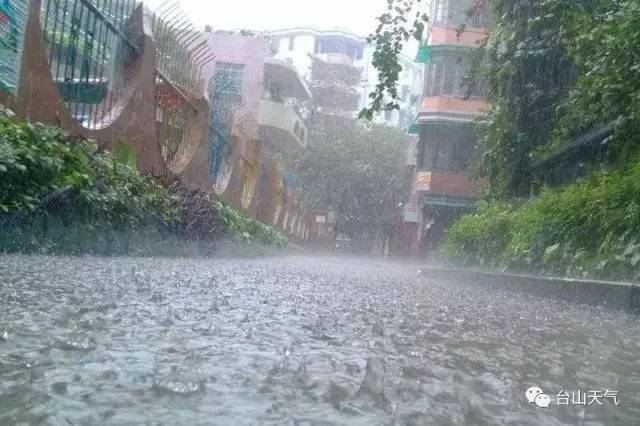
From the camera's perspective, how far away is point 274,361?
2039 millimetres

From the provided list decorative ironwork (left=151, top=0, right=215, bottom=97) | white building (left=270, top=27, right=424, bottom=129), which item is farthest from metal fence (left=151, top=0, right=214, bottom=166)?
white building (left=270, top=27, right=424, bottom=129)

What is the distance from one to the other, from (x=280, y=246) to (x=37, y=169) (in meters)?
13.3

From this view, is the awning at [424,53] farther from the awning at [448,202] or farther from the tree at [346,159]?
the tree at [346,159]

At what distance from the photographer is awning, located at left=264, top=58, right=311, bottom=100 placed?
1152 inches

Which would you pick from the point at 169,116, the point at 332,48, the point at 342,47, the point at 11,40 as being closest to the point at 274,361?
the point at 11,40

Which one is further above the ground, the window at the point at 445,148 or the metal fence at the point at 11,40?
the window at the point at 445,148

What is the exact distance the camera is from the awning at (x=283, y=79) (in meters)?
29.2

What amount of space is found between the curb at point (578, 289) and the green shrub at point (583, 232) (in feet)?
1.08

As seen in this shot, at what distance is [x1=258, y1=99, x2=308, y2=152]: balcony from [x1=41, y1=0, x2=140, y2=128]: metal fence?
1912cm

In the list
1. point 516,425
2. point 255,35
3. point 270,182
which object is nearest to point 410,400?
point 516,425

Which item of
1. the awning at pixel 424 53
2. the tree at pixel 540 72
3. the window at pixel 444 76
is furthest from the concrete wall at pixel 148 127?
the awning at pixel 424 53

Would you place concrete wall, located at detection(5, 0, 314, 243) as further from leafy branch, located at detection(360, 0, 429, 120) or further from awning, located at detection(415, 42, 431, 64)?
awning, located at detection(415, 42, 431, 64)

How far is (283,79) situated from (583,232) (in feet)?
84.1

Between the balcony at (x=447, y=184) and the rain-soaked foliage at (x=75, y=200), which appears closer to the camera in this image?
the rain-soaked foliage at (x=75, y=200)
